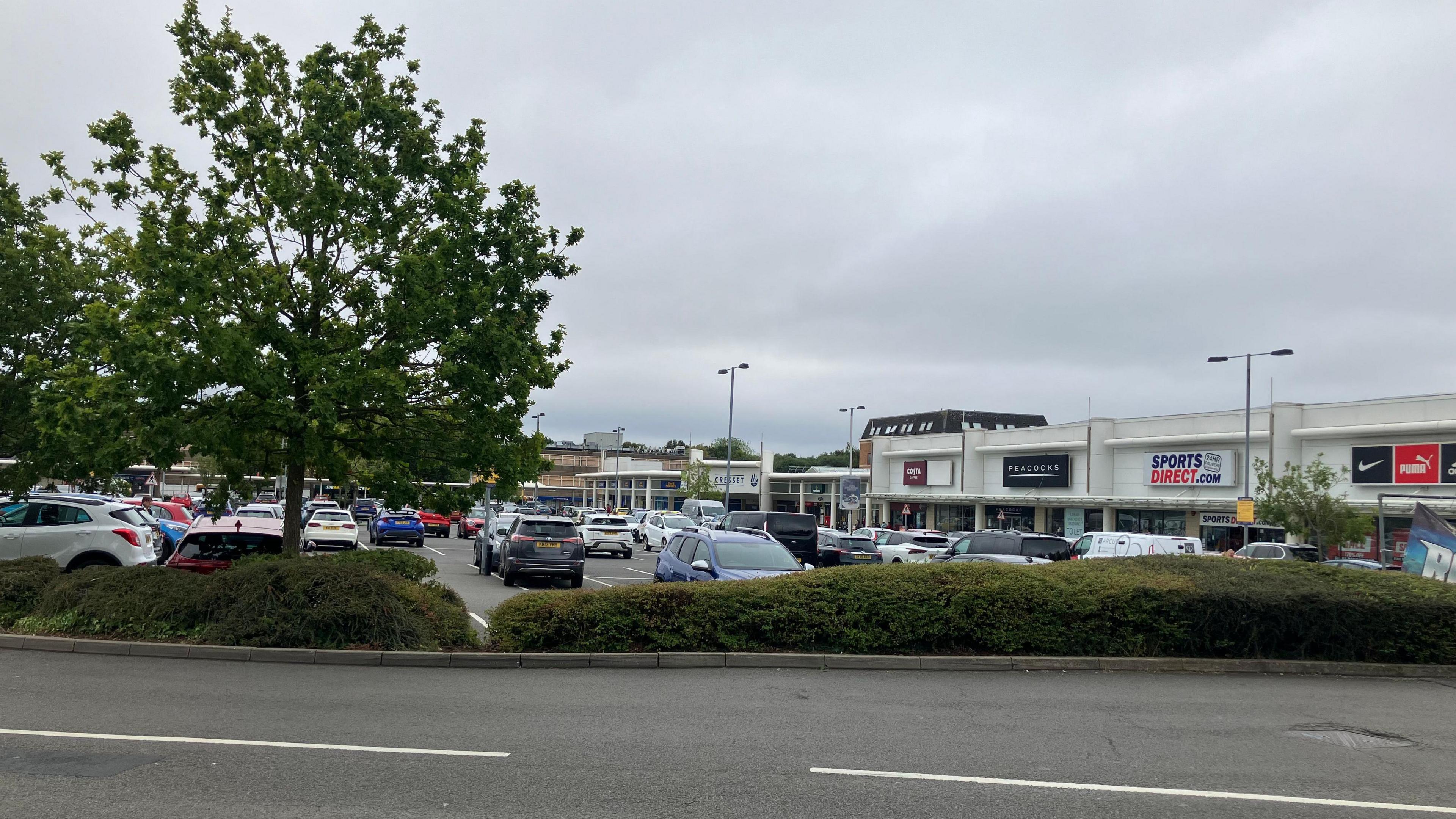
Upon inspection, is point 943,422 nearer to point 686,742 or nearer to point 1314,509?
point 1314,509

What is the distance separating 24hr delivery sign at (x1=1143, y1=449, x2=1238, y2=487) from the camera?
43.4 m

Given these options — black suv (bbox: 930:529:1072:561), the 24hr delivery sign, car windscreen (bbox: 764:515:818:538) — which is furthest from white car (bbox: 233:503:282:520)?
the 24hr delivery sign

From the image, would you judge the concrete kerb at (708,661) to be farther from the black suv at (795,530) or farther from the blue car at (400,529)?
the blue car at (400,529)

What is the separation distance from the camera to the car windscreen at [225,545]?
15203mm

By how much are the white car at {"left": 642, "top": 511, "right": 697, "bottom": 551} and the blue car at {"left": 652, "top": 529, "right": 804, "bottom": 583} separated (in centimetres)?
2412

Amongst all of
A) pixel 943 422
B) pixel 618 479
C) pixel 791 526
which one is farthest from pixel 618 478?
Answer: pixel 791 526

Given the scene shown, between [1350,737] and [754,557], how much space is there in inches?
348

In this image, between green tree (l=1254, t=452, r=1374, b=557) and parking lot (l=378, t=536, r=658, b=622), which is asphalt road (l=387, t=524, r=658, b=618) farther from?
green tree (l=1254, t=452, r=1374, b=557)

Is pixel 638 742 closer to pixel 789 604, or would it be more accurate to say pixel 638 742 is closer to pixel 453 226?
pixel 789 604

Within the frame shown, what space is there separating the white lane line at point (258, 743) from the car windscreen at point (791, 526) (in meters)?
21.9

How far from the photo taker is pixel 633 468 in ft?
352

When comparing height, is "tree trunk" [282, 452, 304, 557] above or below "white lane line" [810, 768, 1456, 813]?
above

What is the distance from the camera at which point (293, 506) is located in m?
14.8

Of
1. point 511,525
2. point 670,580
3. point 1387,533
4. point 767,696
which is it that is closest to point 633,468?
point 1387,533
